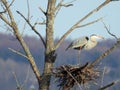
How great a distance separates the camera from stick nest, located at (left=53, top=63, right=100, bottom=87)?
1042 cm

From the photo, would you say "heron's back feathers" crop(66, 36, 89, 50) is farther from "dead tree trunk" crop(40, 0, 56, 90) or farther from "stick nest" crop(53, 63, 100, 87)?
"dead tree trunk" crop(40, 0, 56, 90)

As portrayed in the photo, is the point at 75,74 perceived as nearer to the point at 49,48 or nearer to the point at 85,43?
the point at 49,48

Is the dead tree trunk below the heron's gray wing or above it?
above

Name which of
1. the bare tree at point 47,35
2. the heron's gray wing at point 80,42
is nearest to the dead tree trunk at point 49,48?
the bare tree at point 47,35

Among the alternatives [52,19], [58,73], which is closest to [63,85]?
[58,73]

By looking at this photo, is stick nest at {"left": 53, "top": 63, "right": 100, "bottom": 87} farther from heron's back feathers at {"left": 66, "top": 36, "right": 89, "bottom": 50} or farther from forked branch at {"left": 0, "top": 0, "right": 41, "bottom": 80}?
heron's back feathers at {"left": 66, "top": 36, "right": 89, "bottom": 50}

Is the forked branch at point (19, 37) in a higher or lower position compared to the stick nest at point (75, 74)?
higher

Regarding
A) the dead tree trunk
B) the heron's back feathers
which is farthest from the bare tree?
the heron's back feathers

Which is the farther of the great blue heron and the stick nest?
the great blue heron

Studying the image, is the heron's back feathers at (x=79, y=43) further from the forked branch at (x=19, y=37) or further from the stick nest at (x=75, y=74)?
the forked branch at (x=19, y=37)

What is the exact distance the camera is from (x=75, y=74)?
35.2ft

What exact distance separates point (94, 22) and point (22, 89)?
2.05 meters

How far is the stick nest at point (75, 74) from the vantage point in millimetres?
10422

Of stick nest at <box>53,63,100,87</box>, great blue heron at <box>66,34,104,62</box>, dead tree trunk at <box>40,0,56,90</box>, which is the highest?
dead tree trunk at <box>40,0,56,90</box>
